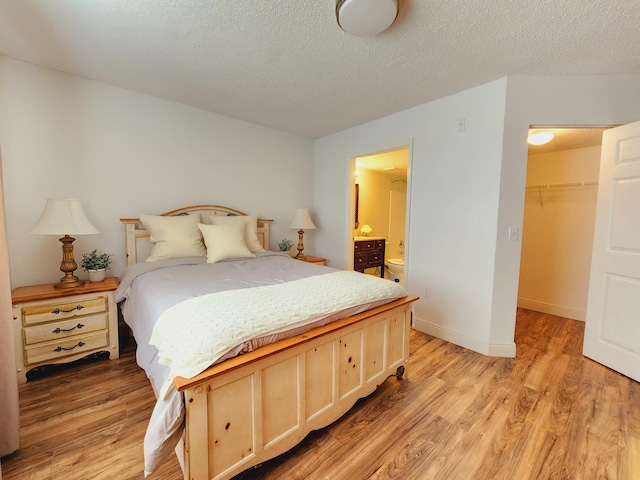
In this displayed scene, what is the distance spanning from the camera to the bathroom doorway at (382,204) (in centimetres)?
491

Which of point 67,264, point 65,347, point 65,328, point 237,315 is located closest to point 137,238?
point 67,264

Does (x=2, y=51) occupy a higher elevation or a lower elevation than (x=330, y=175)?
higher

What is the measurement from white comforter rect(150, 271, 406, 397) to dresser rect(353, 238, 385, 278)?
2674mm

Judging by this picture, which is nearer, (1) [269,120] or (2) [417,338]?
(2) [417,338]

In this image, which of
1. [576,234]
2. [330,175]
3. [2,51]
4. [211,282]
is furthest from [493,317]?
[2,51]

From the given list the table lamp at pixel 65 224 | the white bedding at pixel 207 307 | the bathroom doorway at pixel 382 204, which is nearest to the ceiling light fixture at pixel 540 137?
the bathroom doorway at pixel 382 204

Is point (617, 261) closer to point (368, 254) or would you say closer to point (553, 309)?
point (553, 309)

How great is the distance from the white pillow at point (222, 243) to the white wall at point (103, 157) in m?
0.65

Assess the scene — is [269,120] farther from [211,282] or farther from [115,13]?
[211,282]

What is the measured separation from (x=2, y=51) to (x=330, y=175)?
316 cm

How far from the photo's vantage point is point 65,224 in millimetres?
1981

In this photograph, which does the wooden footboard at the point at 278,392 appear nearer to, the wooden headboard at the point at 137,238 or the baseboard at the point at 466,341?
the baseboard at the point at 466,341

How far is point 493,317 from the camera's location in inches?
92.9

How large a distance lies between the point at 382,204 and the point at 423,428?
173 inches
